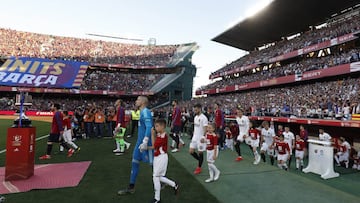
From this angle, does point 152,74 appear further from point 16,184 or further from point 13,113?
point 16,184

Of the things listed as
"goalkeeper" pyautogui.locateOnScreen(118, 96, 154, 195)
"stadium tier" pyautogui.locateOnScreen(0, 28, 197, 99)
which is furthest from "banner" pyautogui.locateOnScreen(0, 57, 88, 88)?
"goalkeeper" pyautogui.locateOnScreen(118, 96, 154, 195)

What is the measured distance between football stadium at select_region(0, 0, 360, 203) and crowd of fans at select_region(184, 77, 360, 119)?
0.39 feet

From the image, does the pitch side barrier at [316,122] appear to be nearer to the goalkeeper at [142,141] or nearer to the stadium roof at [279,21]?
the goalkeeper at [142,141]

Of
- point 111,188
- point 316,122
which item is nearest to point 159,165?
point 111,188

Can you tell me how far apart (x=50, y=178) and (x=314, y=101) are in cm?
1828

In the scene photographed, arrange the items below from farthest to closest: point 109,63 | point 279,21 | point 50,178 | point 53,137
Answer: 1. point 109,63
2. point 279,21
3. point 53,137
4. point 50,178

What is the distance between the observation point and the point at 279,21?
31.5m

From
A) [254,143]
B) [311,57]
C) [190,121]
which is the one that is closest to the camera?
[254,143]

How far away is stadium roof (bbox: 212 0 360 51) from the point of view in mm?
26438

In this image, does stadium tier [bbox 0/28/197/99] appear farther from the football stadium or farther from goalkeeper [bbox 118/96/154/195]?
goalkeeper [bbox 118/96/154/195]

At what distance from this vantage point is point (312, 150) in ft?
29.6

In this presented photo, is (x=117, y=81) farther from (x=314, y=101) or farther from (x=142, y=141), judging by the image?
(x=142, y=141)

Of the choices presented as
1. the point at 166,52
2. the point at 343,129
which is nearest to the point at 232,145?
the point at 343,129

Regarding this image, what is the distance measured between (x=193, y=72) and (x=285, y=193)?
44883 mm
